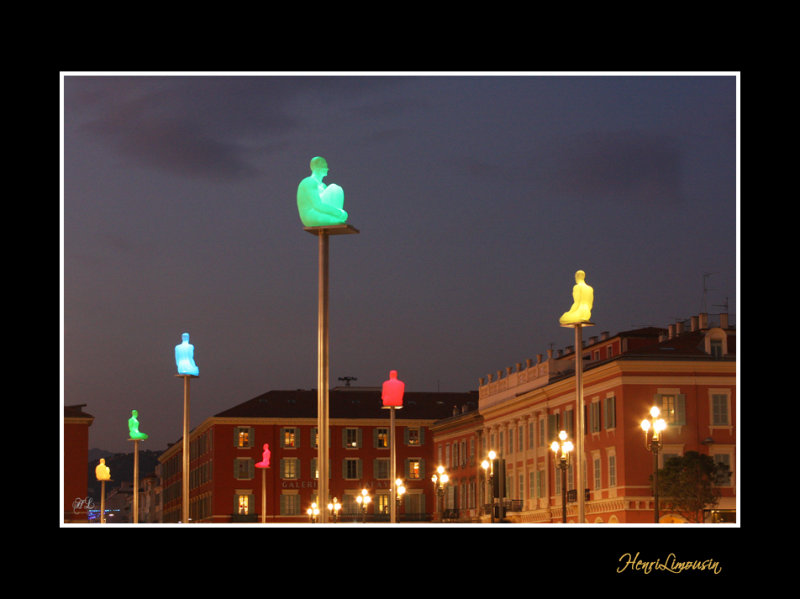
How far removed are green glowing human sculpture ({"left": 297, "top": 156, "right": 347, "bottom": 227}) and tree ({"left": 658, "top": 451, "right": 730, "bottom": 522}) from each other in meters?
38.2

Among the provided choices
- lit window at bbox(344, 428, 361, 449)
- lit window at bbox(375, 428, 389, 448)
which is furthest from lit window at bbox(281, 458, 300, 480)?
lit window at bbox(375, 428, 389, 448)

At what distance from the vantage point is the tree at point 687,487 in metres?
52.9

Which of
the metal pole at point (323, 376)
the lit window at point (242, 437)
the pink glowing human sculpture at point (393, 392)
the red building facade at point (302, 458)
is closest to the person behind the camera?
the metal pole at point (323, 376)

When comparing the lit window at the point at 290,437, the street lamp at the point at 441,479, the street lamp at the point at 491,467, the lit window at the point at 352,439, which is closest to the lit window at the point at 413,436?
the lit window at the point at 352,439

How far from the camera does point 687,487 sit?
52906 millimetres

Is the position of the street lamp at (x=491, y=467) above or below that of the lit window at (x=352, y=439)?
above

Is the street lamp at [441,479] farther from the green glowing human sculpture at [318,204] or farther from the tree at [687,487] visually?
the green glowing human sculpture at [318,204]

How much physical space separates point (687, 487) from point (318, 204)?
3880 cm

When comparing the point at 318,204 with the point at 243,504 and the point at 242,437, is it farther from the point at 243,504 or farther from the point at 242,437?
the point at 242,437

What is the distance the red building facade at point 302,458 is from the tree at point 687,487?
41.6 meters
